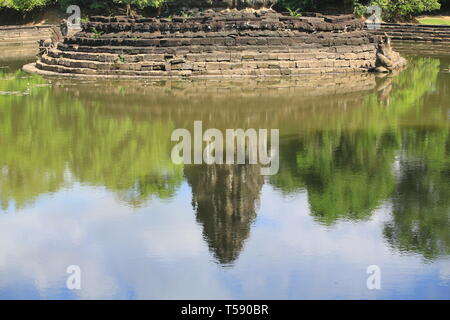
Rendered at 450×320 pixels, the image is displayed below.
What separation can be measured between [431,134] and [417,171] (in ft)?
11.5

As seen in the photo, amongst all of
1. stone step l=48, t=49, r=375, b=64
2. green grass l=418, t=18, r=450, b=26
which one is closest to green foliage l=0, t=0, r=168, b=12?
green grass l=418, t=18, r=450, b=26

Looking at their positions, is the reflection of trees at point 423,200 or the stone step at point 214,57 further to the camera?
the stone step at point 214,57

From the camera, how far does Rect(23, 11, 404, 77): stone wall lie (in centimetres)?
2714

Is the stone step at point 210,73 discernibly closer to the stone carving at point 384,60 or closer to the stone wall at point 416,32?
the stone carving at point 384,60

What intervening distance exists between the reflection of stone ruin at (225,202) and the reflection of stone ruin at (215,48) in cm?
1237

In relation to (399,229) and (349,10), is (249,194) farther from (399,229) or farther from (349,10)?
(349,10)

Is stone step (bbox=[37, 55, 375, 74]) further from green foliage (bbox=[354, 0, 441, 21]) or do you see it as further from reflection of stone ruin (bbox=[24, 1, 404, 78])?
green foliage (bbox=[354, 0, 441, 21])

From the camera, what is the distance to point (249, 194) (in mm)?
13562

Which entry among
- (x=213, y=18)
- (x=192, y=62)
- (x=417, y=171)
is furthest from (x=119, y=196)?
(x=213, y=18)

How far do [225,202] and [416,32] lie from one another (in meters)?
32.2

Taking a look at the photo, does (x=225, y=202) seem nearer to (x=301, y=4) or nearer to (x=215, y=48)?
(x=215, y=48)

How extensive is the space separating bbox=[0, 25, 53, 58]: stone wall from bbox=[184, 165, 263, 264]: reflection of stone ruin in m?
27.6

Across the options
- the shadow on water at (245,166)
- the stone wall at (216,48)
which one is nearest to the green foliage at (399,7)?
the stone wall at (216,48)

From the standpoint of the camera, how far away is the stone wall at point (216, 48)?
2714 cm
